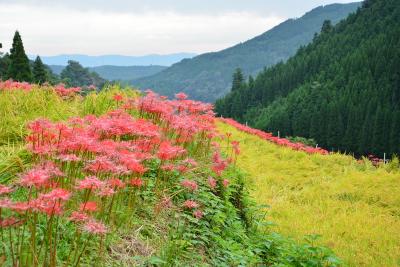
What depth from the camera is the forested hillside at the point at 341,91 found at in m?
73.3

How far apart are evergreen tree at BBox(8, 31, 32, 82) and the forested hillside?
53300 mm

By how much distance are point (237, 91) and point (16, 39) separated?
8184 centimetres

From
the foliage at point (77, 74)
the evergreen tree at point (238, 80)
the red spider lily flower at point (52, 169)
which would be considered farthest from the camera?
the foliage at point (77, 74)

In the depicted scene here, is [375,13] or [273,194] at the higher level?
[375,13]

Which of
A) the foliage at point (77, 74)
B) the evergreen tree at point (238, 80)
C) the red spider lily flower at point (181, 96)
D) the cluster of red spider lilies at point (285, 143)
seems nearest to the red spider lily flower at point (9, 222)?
the red spider lily flower at point (181, 96)

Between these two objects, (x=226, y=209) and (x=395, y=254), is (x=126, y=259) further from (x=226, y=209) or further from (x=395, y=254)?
(x=395, y=254)

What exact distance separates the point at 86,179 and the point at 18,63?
37.4 meters

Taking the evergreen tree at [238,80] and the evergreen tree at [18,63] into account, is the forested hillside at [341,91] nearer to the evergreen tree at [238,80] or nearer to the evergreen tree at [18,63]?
the evergreen tree at [238,80]

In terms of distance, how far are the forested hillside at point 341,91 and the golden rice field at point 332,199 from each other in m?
56.4

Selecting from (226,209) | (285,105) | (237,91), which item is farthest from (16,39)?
(237,91)

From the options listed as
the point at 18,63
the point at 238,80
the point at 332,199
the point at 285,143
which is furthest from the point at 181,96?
the point at 238,80

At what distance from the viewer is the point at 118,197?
4.23 meters

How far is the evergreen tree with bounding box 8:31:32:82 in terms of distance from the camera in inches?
1438

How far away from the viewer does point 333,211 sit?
1021cm
